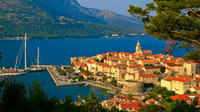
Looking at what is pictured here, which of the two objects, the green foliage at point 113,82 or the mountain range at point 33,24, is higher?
the mountain range at point 33,24

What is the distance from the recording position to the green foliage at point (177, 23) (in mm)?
9500

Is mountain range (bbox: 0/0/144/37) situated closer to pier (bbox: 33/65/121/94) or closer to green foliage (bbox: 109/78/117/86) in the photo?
pier (bbox: 33/65/121/94)

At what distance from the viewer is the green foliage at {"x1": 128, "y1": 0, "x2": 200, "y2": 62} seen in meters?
9.50

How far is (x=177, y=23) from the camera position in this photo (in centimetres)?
974

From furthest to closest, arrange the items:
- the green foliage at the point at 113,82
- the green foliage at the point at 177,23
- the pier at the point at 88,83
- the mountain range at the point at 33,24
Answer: the mountain range at the point at 33,24, the green foliage at the point at 113,82, the pier at the point at 88,83, the green foliage at the point at 177,23

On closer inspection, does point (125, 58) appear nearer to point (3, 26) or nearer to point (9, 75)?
point (9, 75)

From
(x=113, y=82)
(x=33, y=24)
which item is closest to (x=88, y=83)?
(x=113, y=82)

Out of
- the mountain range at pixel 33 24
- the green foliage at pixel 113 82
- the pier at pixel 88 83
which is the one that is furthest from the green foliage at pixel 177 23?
the mountain range at pixel 33 24

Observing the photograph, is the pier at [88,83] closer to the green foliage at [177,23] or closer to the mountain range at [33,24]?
the green foliage at [177,23]

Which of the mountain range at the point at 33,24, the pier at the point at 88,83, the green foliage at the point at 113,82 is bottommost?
the pier at the point at 88,83

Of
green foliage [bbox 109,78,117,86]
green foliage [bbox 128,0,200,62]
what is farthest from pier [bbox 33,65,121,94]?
green foliage [bbox 128,0,200,62]

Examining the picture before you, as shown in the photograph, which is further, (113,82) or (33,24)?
(33,24)

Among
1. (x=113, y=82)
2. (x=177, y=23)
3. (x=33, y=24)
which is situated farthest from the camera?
(x=33, y=24)

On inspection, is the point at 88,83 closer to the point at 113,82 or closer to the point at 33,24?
the point at 113,82
